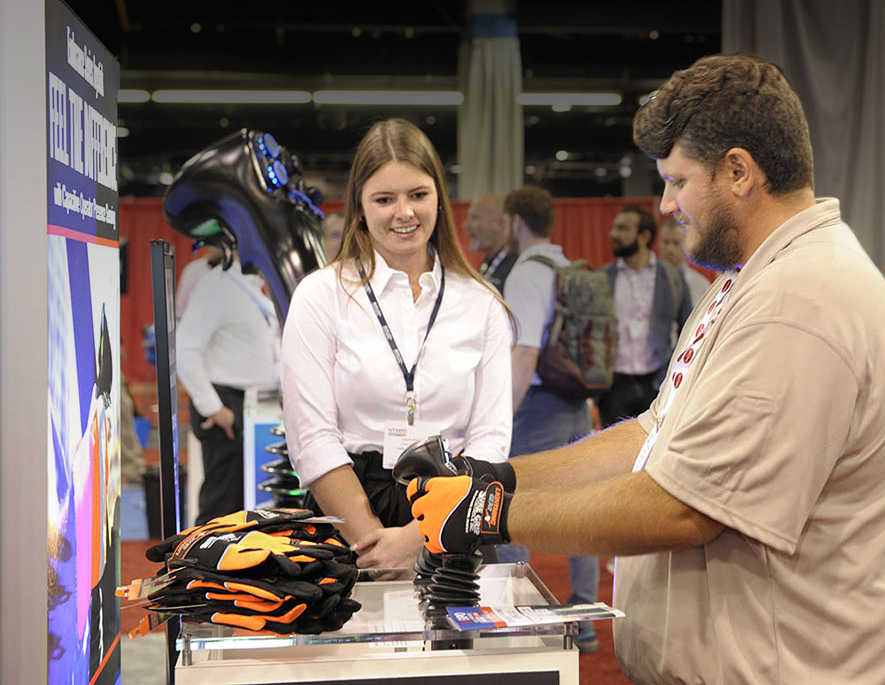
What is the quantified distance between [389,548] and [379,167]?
858 mm

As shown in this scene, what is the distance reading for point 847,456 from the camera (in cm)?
136

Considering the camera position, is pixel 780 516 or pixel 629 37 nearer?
pixel 780 516

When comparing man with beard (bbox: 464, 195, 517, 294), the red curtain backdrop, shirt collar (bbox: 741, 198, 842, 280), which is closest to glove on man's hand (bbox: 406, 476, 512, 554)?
shirt collar (bbox: 741, 198, 842, 280)

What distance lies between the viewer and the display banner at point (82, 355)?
1.52 metres

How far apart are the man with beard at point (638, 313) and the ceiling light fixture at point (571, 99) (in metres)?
10.1

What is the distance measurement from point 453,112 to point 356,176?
13.8 m

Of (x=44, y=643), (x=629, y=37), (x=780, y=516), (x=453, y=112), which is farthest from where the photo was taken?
(x=453, y=112)

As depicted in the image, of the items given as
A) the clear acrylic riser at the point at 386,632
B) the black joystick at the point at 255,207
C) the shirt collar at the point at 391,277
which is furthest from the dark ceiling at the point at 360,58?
the clear acrylic riser at the point at 386,632

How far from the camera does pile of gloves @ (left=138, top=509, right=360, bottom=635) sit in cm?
130

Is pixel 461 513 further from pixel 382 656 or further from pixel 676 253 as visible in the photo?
pixel 676 253

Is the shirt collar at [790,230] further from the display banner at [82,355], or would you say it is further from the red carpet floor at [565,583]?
the red carpet floor at [565,583]

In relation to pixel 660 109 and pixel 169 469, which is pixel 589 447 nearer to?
pixel 660 109

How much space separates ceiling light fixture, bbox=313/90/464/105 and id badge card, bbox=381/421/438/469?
Result: 1244cm

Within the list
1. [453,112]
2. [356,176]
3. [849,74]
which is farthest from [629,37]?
[356,176]
